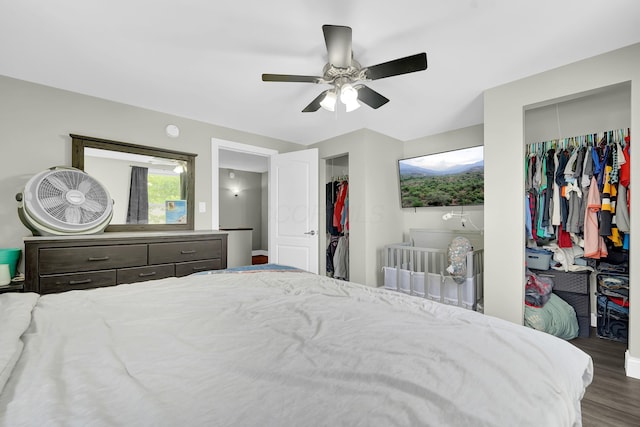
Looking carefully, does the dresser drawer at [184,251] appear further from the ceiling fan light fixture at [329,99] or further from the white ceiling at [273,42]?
the ceiling fan light fixture at [329,99]

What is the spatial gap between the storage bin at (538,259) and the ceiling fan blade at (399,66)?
233 cm

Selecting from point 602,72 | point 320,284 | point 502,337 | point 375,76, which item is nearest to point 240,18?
point 375,76

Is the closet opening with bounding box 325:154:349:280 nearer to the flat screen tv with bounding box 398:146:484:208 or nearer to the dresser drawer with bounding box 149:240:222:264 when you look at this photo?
the flat screen tv with bounding box 398:146:484:208

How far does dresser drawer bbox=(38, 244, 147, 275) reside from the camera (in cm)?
195

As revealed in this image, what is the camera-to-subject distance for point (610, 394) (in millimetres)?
1702

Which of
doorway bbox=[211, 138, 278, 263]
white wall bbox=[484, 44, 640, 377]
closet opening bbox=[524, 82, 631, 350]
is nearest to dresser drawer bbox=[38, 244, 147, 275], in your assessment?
white wall bbox=[484, 44, 640, 377]

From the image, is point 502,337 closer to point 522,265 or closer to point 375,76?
point 375,76

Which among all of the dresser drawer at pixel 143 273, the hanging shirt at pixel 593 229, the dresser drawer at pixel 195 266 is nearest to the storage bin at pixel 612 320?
the hanging shirt at pixel 593 229

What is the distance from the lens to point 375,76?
70.9 inches

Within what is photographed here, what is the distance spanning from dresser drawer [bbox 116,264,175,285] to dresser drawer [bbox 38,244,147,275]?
49 millimetres

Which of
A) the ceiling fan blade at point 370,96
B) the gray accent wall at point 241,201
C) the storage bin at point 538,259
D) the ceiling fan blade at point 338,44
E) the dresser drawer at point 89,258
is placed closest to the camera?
the ceiling fan blade at point 338,44

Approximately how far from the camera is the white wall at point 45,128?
7.16 feet

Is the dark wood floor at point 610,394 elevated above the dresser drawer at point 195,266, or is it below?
below

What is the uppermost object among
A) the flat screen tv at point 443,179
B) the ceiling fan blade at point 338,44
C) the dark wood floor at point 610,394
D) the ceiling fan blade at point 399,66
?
the ceiling fan blade at point 338,44
